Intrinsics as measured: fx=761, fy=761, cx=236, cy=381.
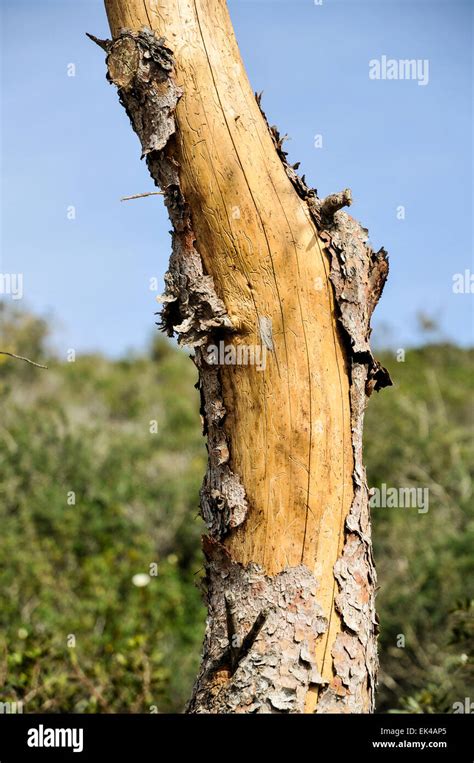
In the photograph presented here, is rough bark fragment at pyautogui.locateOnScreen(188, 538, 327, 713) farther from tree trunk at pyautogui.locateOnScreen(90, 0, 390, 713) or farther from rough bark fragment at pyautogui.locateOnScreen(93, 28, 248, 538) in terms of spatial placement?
rough bark fragment at pyautogui.locateOnScreen(93, 28, 248, 538)

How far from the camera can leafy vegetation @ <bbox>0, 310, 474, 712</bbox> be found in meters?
4.88

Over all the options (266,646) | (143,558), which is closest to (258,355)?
(266,646)

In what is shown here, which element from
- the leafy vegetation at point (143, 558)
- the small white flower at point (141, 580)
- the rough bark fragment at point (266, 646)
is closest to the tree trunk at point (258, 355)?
the rough bark fragment at point (266, 646)

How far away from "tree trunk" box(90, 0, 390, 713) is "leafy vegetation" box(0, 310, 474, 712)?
5.65 feet

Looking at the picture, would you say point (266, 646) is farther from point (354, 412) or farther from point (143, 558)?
point (143, 558)

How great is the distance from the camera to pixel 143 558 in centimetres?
818

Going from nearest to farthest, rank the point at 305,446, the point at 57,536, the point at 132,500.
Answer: the point at 305,446 → the point at 57,536 → the point at 132,500

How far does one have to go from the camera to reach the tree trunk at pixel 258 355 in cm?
234

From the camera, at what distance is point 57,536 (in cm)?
844

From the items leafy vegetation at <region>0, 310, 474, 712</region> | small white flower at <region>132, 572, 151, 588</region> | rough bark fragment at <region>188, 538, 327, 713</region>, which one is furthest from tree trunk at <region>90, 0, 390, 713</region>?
small white flower at <region>132, 572, 151, 588</region>

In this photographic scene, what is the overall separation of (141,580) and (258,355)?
522 cm
